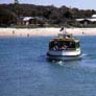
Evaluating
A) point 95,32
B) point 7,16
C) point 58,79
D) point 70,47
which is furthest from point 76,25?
point 58,79

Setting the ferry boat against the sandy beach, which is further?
the sandy beach

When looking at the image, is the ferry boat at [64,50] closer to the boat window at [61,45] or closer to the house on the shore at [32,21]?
the boat window at [61,45]

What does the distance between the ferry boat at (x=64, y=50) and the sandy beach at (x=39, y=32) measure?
311 ft

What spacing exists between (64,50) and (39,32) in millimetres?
107537

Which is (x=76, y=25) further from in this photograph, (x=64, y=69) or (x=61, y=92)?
(x=61, y=92)

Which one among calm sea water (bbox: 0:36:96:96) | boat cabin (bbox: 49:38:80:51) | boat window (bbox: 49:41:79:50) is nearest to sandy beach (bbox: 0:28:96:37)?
calm sea water (bbox: 0:36:96:96)

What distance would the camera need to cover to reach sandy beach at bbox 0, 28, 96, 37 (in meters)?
165

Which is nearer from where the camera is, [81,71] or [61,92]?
[61,92]

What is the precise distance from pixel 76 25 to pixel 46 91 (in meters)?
146

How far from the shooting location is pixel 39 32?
17350cm

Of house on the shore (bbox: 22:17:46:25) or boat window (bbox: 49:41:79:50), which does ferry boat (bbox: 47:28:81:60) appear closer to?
boat window (bbox: 49:41:79:50)

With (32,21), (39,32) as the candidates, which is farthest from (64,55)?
(32,21)

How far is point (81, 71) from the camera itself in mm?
57250

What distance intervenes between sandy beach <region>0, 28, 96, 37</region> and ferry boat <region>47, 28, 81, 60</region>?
3737 inches
